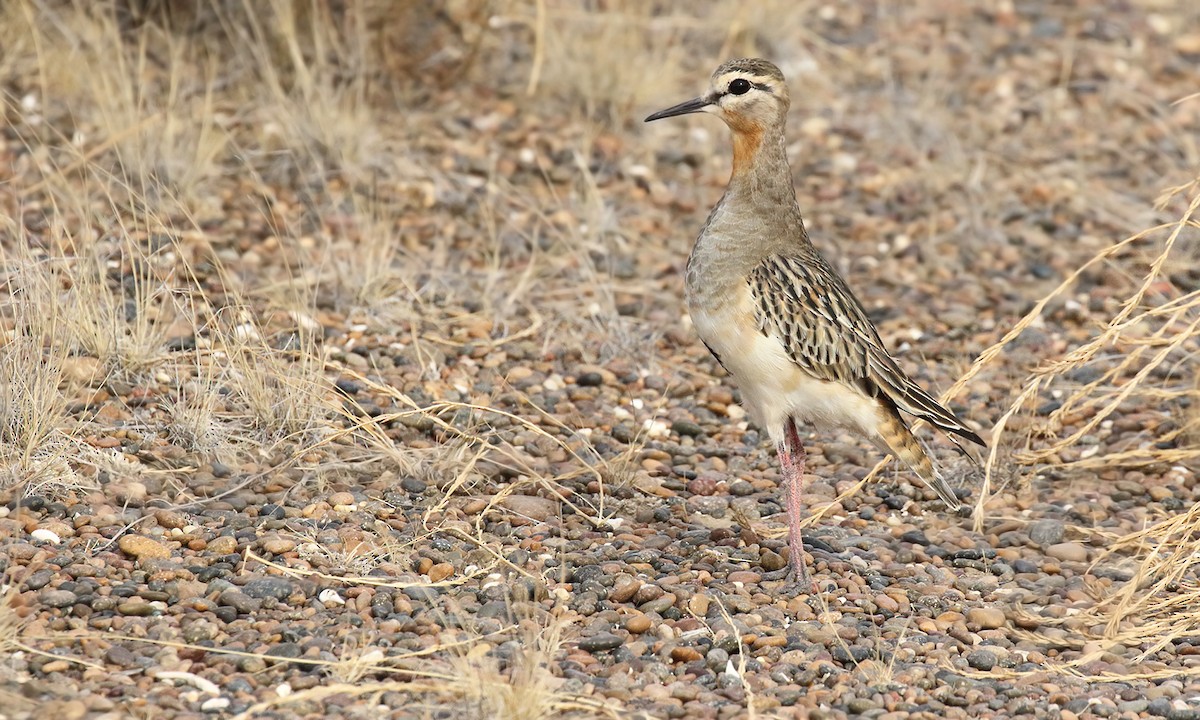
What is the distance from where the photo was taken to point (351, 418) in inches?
237

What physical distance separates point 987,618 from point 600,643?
1419 millimetres

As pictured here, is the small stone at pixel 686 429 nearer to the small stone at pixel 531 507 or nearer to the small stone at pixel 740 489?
the small stone at pixel 740 489

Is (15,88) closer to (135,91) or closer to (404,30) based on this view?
(135,91)

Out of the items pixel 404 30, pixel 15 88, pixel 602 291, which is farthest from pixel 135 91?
pixel 602 291

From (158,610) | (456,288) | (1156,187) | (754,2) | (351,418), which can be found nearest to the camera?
(158,610)

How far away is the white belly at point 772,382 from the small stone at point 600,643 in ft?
3.85

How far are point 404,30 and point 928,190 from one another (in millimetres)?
3291

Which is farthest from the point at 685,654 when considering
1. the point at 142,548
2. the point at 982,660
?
the point at 142,548

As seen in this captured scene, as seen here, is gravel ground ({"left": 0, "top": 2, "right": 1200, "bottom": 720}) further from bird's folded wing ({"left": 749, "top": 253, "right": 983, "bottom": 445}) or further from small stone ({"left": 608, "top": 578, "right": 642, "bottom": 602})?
bird's folded wing ({"left": 749, "top": 253, "right": 983, "bottom": 445})

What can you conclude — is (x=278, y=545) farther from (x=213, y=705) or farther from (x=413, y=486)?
(x=213, y=705)

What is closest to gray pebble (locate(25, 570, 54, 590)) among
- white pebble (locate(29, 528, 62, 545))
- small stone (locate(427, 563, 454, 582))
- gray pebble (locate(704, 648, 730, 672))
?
white pebble (locate(29, 528, 62, 545))

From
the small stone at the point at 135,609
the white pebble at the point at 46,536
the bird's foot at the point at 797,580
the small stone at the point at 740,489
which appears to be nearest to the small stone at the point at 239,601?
the small stone at the point at 135,609

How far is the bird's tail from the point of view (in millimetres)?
5938

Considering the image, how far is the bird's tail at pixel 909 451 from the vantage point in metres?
5.94
